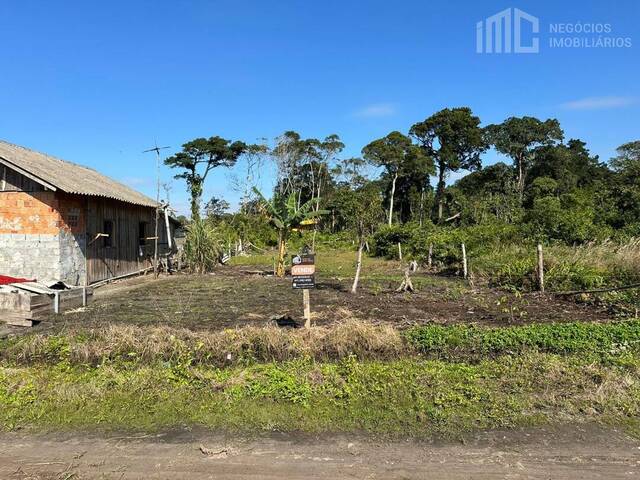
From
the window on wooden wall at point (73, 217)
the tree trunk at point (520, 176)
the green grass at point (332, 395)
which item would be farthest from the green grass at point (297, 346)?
the tree trunk at point (520, 176)

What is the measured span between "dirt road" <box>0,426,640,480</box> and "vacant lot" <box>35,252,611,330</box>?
3.99 m

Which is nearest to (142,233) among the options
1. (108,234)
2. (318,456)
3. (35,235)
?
(108,234)

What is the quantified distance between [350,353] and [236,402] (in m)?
1.88

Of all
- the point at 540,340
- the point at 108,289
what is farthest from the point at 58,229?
the point at 540,340

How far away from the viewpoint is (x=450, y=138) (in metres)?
40.3

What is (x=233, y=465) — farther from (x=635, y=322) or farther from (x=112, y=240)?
(x=112, y=240)

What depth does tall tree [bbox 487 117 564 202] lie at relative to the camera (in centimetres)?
4169

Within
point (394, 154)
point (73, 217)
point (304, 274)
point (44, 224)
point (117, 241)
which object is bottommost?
point (304, 274)

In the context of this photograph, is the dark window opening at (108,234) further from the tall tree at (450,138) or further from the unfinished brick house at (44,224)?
the tall tree at (450,138)

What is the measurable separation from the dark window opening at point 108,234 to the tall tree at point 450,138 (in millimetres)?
29298

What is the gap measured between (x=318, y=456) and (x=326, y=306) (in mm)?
6304

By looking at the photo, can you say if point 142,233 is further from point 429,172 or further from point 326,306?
point 429,172

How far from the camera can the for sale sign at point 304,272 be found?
733 cm

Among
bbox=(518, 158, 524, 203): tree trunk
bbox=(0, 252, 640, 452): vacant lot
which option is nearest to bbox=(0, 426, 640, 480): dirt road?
bbox=(0, 252, 640, 452): vacant lot
